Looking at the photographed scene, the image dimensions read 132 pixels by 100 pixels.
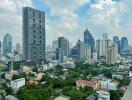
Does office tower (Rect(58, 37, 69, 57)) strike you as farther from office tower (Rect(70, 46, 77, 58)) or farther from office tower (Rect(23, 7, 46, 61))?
office tower (Rect(23, 7, 46, 61))

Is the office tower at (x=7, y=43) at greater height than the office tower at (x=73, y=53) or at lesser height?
greater

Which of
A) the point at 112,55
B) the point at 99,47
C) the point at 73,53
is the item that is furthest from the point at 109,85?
the point at 99,47

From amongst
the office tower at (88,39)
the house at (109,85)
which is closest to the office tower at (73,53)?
the office tower at (88,39)

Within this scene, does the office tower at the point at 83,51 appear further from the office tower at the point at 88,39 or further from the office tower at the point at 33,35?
the office tower at the point at 33,35

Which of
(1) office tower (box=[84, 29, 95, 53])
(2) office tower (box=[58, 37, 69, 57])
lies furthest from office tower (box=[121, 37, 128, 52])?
(2) office tower (box=[58, 37, 69, 57])

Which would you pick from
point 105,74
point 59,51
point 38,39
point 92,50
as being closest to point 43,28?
point 38,39

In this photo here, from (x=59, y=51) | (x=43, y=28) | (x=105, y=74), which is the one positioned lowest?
(x=105, y=74)

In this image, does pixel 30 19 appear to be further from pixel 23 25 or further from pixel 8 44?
pixel 8 44
